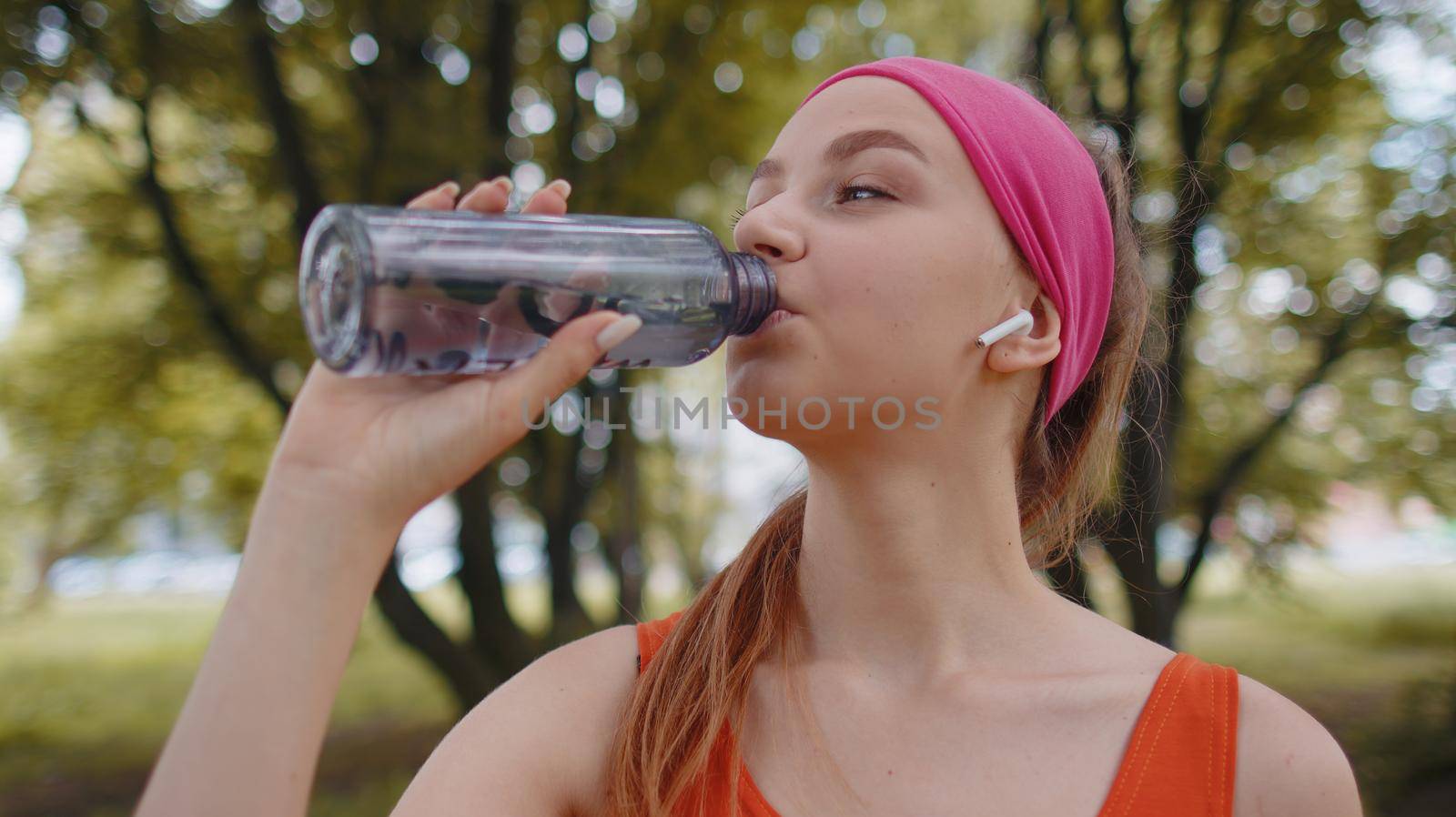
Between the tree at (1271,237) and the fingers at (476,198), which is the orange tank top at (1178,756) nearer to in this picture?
the fingers at (476,198)

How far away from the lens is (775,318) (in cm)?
154

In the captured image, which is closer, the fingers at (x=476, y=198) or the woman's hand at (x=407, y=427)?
the woman's hand at (x=407, y=427)

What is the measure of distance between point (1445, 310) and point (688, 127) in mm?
4900

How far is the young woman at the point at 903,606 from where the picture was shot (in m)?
1.51

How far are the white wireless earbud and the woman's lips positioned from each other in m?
0.31

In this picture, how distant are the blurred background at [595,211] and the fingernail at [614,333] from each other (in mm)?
4148

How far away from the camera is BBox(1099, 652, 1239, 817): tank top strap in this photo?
1.47 metres

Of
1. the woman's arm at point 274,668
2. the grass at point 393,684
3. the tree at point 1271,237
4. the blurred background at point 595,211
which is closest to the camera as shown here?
the woman's arm at point 274,668

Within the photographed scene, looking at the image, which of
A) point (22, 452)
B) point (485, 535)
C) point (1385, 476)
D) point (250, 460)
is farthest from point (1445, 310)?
point (22, 452)

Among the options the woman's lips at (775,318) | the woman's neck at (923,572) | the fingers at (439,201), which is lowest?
the woman's neck at (923,572)

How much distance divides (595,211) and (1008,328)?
5899mm

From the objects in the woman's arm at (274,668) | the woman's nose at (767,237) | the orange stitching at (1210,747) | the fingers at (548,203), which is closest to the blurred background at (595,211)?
the orange stitching at (1210,747)

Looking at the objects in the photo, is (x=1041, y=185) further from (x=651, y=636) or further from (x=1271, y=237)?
(x=1271, y=237)

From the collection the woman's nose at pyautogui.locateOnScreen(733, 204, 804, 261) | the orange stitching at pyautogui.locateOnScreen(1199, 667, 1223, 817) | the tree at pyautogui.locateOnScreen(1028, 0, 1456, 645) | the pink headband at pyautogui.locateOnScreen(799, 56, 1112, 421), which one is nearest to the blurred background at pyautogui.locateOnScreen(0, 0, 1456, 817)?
the tree at pyautogui.locateOnScreen(1028, 0, 1456, 645)
